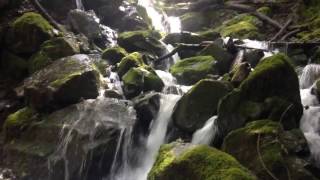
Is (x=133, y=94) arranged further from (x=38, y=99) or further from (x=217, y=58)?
(x=217, y=58)

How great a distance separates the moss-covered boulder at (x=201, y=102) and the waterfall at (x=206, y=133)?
15cm

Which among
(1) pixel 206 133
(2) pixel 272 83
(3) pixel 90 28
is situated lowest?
(1) pixel 206 133

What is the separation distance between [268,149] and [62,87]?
5067mm

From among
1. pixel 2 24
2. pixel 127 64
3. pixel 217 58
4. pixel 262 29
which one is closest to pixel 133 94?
pixel 127 64

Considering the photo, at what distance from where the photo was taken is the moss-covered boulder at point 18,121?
32.4 ft

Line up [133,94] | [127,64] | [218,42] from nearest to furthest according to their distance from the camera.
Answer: [133,94] → [127,64] → [218,42]

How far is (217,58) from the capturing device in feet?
42.4

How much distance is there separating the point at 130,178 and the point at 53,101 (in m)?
2.60

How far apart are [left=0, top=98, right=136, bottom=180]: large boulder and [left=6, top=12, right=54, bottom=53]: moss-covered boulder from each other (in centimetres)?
410

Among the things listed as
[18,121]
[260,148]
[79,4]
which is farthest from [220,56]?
[79,4]

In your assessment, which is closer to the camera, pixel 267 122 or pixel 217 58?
pixel 267 122

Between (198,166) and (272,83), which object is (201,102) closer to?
(272,83)

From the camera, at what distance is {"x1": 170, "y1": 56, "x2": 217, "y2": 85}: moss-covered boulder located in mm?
12227

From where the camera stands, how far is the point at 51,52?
41.2 feet
